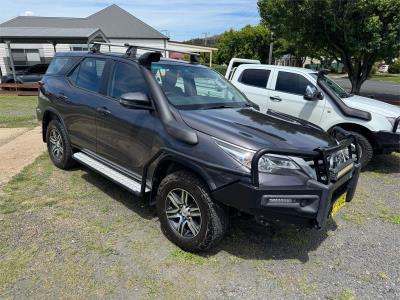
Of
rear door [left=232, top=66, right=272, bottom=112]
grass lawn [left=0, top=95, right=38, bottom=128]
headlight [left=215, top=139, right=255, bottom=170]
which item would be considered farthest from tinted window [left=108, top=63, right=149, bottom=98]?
grass lawn [left=0, top=95, right=38, bottom=128]

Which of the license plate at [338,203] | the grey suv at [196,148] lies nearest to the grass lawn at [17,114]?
the grey suv at [196,148]

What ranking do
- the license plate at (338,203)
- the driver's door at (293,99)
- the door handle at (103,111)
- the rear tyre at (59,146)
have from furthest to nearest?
1. the driver's door at (293,99)
2. the rear tyre at (59,146)
3. the door handle at (103,111)
4. the license plate at (338,203)

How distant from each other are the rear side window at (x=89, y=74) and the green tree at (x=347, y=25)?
977 centimetres

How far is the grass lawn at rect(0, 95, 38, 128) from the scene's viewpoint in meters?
9.62

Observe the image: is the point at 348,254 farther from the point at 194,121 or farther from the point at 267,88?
the point at 267,88

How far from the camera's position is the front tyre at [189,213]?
122 inches

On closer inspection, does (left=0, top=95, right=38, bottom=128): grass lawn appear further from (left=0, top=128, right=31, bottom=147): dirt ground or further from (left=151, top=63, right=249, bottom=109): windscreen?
(left=151, top=63, right=249, bottom=109): windscreen

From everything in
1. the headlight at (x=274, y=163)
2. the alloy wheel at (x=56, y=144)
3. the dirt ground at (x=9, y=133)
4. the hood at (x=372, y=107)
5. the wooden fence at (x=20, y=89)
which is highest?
the headlight at (x=274, y=163)

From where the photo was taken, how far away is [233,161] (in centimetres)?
291

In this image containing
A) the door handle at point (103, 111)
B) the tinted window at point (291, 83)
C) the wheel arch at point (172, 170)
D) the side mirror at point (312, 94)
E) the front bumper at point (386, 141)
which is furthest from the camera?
the tinted window at point (291, 83)

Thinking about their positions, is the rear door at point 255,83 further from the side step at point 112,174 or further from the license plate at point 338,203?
the license plate at point 338,203

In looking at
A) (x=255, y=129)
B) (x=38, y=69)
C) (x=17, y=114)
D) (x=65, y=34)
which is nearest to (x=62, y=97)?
(x=255, y=129)

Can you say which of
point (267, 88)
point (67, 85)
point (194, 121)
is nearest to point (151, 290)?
point (194, 121)

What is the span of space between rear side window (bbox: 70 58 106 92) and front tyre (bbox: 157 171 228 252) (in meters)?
1.88
